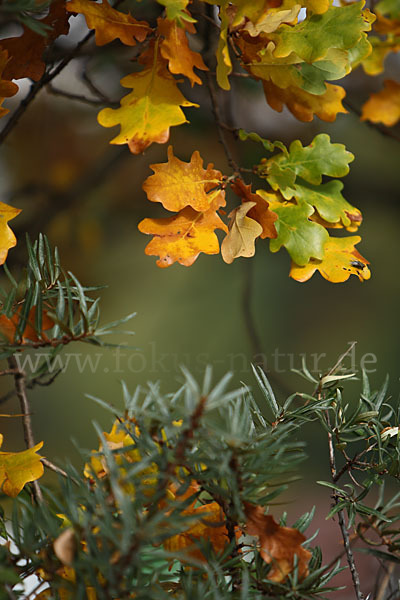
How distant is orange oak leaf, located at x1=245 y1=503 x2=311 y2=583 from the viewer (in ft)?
0.74

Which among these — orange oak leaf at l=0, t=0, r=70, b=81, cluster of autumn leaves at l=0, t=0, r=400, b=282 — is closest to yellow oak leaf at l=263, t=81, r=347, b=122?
cluster of autumn leaves at l=0, t=0, r=400, b=282

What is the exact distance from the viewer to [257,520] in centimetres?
23

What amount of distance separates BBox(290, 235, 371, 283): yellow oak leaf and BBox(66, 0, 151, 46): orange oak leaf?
188mm

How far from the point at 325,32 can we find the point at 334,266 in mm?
146

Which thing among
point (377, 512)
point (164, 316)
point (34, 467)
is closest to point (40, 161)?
point (164, 316)

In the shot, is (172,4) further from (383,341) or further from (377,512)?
(383,341)

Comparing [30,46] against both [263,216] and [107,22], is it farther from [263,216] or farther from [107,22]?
[263,216]

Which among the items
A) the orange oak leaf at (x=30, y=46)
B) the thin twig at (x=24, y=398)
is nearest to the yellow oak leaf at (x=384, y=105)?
the orange oak leaf at (x=30, y=46)

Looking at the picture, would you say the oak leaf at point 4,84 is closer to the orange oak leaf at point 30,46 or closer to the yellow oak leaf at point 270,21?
the orange oak leaf at point 30,46

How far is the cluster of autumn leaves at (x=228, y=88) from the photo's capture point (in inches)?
12.8

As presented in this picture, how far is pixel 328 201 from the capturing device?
0.37 m

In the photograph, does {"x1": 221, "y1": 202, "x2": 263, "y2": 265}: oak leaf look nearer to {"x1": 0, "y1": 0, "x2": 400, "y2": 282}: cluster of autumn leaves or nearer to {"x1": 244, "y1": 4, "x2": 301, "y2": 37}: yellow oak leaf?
{"x1": 0, "y1": 0, "x2": 400, "y2": 282}: cluster of autumn leaves

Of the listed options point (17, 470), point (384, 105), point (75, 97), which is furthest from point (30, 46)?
point (384, 105)

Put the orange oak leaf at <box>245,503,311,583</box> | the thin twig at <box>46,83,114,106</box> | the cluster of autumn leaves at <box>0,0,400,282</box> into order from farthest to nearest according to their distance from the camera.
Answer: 1. the thin twig at <box>46,83,114,106</box>
2. the cluster of autumn leaves at <box>0,0,400,282</box>
3. the orange oak leaf at <box>245,503,311,583</box>
